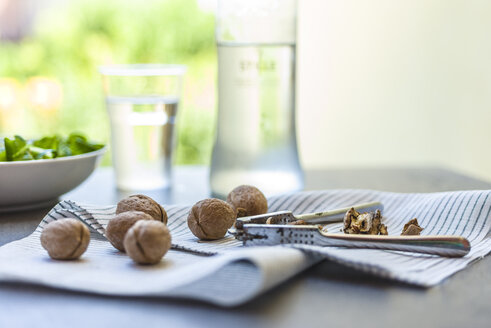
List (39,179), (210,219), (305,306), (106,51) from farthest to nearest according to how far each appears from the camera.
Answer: (106,51)
(39,179)
(210,219)
(305,306)

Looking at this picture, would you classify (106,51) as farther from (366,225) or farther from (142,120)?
(366,225)

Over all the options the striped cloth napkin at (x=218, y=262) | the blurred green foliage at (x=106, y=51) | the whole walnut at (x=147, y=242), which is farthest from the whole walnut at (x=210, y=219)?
the blurred green foliage at (x=106, y=51)

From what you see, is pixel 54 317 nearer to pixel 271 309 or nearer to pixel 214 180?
pixel 271 309

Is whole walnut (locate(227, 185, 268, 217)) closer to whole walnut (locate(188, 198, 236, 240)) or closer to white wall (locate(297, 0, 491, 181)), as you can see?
whole walnut (locate(188, 198, 236, 240))

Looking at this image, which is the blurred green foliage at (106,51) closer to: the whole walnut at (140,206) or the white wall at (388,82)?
the white wall at (388,82)

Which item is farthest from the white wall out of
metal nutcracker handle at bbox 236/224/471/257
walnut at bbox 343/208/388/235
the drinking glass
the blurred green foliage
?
metal nutcracker handle at bbox 236/224/471/257

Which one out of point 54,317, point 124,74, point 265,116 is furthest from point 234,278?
point 124,74

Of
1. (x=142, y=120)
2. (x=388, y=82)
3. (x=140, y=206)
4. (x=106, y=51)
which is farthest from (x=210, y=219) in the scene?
(x=106, y=51)
